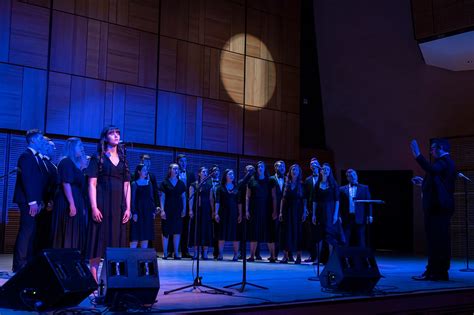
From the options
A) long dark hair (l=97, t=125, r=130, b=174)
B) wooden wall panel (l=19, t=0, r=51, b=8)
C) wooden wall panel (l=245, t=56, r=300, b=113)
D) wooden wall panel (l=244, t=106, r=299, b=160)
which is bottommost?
long dark hair (l=97, t=125, r=130, b=174)

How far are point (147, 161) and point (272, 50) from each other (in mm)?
5964

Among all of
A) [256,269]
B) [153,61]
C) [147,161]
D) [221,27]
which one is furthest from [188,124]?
A: [256,269]

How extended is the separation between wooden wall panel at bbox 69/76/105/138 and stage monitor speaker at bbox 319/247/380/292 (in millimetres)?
6630

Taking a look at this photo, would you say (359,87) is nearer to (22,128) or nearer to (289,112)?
(289,112)

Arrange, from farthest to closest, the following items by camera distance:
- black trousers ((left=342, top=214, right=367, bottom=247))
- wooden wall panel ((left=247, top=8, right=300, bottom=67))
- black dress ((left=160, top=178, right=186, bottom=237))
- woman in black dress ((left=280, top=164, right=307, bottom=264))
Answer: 1. wooden wall panel ((left=247, top=8, right=300, bottom=67))
2. black trousers ((left=342, top=214, right=367, bottom=247))
3. black dress ((left=160, top=178, right=186, bottom=237))
4. woman in black dress ((left=280, top=164, right=307, bottom=264))

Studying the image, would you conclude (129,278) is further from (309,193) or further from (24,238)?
(309,193)

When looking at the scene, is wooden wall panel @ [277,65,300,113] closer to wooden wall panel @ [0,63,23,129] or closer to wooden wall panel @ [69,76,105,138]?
wooden wall panel @ [69,76,105,138]

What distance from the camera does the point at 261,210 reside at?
9.41m

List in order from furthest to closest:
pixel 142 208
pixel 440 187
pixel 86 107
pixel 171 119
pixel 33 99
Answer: pixel 171 119 → pixel 86 107 → pixel 33 99 → pixel 142 208 → pixel 440 187

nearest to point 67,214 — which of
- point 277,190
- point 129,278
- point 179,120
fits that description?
point 129,278

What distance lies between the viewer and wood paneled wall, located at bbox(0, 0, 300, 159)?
33.4ft

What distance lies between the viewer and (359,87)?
47.0 ft

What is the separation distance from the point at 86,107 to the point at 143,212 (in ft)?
10.4

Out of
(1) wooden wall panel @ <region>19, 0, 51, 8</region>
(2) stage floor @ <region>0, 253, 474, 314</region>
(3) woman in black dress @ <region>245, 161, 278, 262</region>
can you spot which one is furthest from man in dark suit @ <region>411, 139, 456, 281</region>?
(1) wooden wall panel @ <region>19, 0, 51, 8</region>
